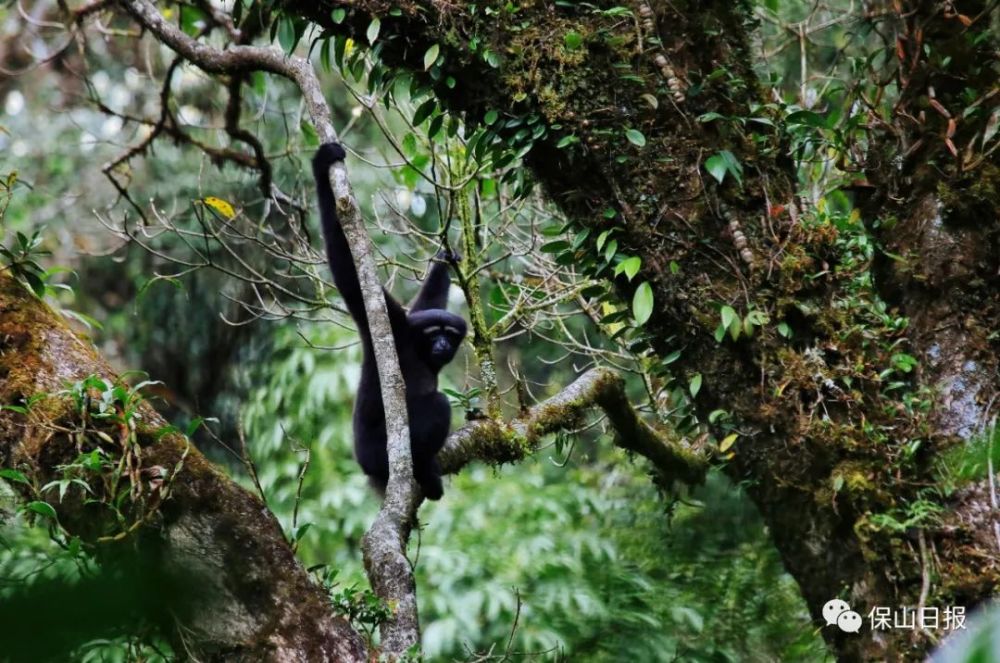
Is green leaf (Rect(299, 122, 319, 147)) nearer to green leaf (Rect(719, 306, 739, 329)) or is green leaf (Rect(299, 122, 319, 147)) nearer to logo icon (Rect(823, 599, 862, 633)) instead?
green leaf (Rect(719, 306, 739, 329))

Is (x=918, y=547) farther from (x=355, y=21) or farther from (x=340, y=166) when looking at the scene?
(x=355, y=21)

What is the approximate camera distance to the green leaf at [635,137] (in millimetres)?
4285

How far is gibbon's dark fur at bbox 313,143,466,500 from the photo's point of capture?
5.69 metres

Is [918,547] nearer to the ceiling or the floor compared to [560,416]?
nearer to the floor

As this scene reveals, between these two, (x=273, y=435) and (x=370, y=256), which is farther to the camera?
(x=273, y=435)

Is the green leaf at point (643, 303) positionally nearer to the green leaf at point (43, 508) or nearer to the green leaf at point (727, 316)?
the green leaf at point (727, 316)

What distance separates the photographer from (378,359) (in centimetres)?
436

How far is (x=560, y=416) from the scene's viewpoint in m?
5.75

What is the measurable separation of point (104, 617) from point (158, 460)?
3.04 m

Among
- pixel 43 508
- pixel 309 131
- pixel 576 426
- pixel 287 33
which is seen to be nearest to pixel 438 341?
pixel 576 426

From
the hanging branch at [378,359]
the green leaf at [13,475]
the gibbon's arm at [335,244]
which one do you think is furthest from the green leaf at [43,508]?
the gibbon's arm at [335,244]

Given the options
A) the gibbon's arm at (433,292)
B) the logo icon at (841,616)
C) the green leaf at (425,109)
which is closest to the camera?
the logo icon at (841,616)

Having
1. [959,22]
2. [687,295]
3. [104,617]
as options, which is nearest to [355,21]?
[687,295]

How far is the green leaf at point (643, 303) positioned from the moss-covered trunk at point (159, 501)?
1827mm
